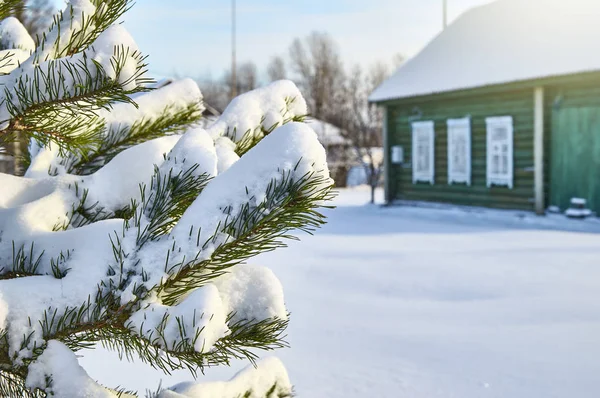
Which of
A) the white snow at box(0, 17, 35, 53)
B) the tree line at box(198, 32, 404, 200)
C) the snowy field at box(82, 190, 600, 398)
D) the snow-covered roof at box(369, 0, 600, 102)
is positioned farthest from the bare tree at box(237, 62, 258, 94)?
the white snow at box(0, 17, 35, 53)

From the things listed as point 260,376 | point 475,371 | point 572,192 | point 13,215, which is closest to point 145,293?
point 13,215

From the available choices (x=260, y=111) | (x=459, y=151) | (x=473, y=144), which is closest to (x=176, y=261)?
(x=260, y=111)

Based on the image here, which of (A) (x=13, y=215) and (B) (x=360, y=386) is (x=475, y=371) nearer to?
(B) (x=360, y=386)

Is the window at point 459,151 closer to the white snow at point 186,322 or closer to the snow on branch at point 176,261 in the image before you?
the snow on branch at point 176,261

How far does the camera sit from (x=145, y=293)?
128 cm

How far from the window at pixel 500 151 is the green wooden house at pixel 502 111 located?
0.07 feet

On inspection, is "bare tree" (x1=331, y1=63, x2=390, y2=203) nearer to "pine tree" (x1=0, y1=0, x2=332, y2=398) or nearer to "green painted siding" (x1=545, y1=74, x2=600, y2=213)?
"green painted siding" (x1=545, y1=74, x2=600, y2=213)

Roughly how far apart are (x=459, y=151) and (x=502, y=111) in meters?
1.51

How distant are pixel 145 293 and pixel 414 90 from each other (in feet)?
48.4

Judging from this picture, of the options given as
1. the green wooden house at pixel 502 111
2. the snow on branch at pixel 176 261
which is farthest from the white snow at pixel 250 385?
the green wooden house at pixel 502 111

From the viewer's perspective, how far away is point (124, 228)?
4.34 feet

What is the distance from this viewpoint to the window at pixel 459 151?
14.7 meters

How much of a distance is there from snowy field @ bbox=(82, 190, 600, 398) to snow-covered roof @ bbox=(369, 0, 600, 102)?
3976 mm

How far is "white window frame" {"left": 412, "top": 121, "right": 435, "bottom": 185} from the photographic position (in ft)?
51.5
